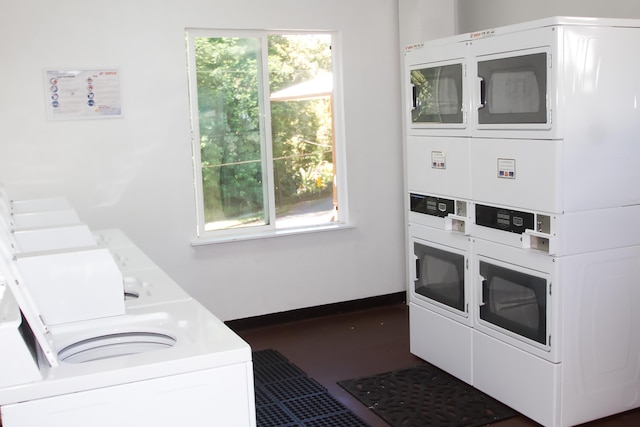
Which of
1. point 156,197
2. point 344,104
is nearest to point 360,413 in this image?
point 156,197

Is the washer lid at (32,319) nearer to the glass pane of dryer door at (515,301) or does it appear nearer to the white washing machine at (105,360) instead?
the white washing machine at (105,360)

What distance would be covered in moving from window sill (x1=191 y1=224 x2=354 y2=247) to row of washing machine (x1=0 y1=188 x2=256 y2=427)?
7.05 ft

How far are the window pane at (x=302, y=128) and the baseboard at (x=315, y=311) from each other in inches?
26.5

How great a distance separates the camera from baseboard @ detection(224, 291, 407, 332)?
5547mm

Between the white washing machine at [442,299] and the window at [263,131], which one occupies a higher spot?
the window at [263,131]

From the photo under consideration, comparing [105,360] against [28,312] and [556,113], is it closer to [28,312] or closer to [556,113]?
[28,312]

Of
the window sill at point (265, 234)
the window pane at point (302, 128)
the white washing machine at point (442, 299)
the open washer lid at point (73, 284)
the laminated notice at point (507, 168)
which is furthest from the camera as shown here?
the window pane at point (302, 128)

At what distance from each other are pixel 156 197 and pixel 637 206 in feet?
10.2

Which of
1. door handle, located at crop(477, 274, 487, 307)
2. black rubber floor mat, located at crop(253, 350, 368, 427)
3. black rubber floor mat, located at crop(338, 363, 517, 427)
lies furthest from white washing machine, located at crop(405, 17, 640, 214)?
black rubber floor mat, located at crop(253, 350, 368, 427)

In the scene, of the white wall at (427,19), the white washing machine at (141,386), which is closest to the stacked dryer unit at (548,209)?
the white wall at (427,19)

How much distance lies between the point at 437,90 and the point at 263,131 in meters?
1.69

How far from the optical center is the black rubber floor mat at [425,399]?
3.82 meters

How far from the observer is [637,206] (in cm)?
364

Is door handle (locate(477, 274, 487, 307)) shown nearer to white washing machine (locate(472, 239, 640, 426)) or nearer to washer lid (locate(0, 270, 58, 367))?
white washing machine (locate(472, 239, 640, 426))
